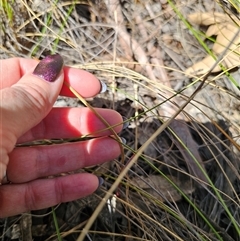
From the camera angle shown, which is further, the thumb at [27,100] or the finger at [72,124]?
the finger at [72,124]

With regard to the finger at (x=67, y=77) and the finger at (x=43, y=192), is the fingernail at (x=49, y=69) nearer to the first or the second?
the finger at (x=67, y=77)

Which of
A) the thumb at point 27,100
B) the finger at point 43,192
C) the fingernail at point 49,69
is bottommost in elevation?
the finger at point 43,192

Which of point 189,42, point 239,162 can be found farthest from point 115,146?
point 189,42

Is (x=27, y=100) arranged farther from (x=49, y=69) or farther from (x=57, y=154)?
(x=57, y=154)

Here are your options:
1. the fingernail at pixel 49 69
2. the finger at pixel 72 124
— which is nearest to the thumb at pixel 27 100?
the fingernail at pixel 49 69

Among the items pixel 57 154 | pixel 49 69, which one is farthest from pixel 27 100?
pixel 57 154

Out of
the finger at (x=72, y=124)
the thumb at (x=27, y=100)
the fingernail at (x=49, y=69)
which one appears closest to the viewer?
the thumb at (x=27, y=100)

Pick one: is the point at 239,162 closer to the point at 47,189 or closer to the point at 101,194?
the point at 101,194
